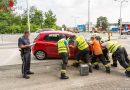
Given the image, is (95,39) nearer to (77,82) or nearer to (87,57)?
(87,57)

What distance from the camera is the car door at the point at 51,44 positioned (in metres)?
11.9

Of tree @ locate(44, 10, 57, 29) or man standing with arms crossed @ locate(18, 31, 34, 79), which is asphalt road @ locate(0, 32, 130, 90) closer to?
man standing with arms crossed @ locate(18, 31, 34, 79)

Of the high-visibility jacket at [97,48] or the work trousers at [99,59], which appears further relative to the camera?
the high-visibility jacket at [97,48]

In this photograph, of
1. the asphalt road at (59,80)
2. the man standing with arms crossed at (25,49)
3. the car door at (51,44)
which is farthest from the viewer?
the car door at (51,44)

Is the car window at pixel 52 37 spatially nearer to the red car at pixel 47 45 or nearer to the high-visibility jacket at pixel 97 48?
the red car at pixel 47 45

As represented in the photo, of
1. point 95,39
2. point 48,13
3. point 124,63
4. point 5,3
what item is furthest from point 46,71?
point 48,13

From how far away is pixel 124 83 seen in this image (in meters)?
7.60

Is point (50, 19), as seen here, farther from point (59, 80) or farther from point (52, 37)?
point (59, 80)

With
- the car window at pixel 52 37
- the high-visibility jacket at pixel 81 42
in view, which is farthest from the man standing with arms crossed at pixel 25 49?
the car window at pixel 52 37

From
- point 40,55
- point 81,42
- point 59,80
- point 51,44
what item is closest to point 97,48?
A: point 81,42

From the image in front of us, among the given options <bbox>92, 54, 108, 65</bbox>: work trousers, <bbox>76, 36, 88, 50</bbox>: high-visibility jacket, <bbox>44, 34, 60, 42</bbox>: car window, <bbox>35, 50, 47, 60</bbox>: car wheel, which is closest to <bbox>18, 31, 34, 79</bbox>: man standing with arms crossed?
<bbox>76, 36, 88, 50</bbox>: high-visibility jacket

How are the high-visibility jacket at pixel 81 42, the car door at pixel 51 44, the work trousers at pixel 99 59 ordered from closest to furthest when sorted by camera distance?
the high-visibility jacket at pixel 81 42 < the work trousers at pixel 99 59 < the car door at pixel 51 44

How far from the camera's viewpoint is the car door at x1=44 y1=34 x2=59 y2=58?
11.9 metres

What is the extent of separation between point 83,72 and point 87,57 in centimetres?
99
